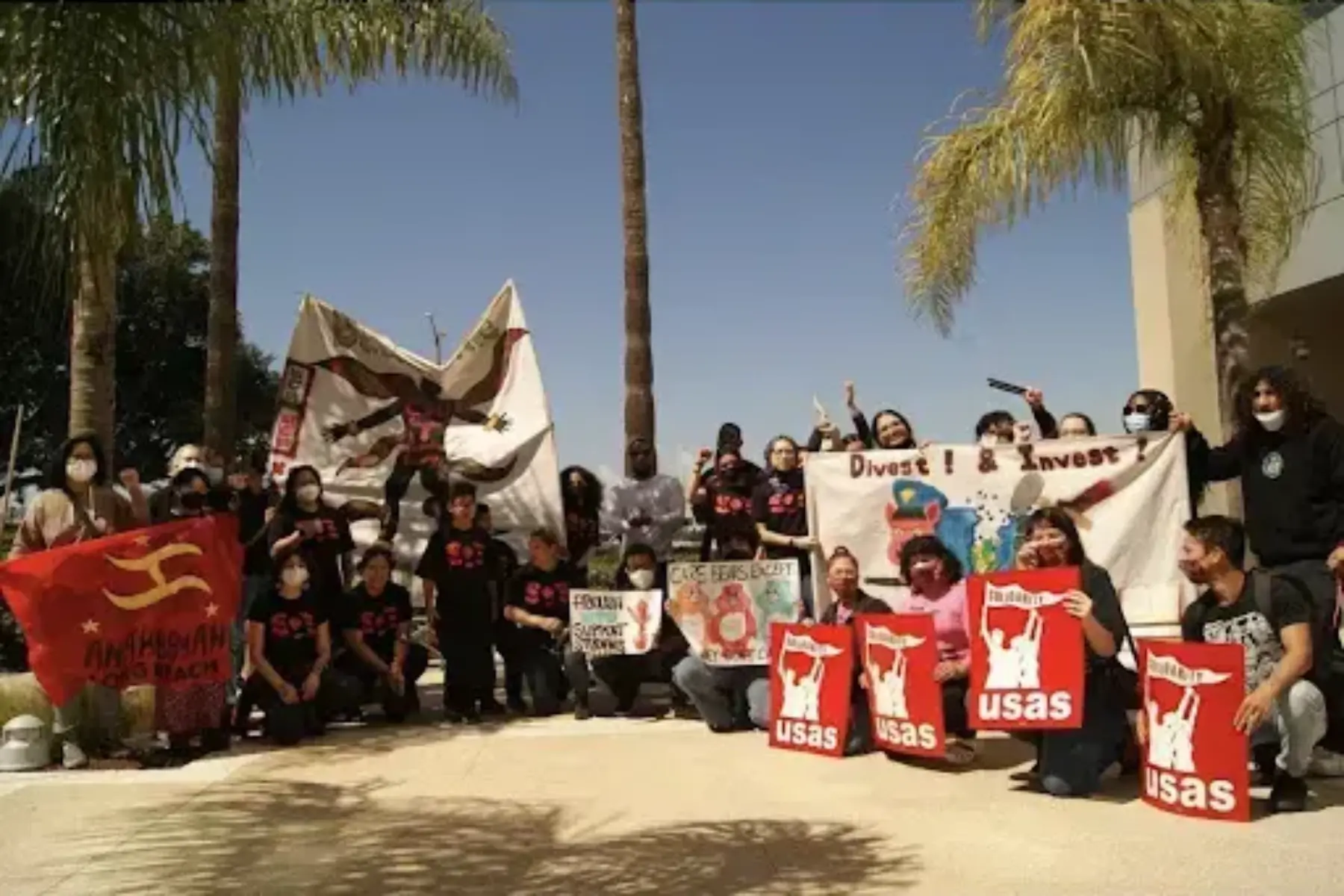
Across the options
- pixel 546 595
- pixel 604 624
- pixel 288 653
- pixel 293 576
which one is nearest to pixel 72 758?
pixel 288 653

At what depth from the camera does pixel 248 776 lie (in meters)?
6.31

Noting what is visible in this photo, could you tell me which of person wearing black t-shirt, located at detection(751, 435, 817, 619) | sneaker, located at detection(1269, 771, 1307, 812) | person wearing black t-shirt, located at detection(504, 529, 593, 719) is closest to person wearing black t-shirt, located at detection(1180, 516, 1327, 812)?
sneaker, located at detection(1269, 771, 1307, 812)

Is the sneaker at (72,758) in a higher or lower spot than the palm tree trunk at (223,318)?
lower

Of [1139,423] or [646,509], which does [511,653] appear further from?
[1139,423]

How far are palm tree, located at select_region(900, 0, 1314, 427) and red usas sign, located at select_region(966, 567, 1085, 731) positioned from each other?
3.05 m

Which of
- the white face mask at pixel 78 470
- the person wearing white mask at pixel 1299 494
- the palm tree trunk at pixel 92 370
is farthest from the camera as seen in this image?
the palm tree trunk at pixel 92 370

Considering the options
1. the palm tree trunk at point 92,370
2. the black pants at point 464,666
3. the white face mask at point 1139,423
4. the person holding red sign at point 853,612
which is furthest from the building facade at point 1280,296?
the palm tree trunk at point 92,370

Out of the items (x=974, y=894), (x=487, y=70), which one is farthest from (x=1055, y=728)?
(x=487, y=70)

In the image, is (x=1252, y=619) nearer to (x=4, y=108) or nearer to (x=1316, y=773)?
(x=1316, y=773)

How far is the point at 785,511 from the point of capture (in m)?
8.07

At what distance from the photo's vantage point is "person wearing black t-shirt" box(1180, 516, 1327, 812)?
4.93 metres

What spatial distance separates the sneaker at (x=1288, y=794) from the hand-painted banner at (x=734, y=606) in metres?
3.13

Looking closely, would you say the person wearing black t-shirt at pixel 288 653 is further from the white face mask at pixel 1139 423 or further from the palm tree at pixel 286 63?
the white face mask at pixel 1139 423

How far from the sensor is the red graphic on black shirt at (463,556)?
27.2 ft
